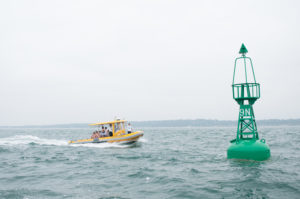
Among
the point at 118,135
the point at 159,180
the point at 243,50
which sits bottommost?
the point at 159,180

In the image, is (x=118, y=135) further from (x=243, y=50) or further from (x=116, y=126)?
(x=243, y=50)

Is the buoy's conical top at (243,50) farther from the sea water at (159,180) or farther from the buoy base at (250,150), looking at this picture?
the sea water at (159,180)

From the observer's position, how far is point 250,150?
547 inches

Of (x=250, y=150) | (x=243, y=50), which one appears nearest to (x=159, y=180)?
(x=250, y=150)

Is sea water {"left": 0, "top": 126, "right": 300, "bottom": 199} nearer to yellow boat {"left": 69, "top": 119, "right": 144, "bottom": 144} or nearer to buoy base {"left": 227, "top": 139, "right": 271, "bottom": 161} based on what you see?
buoy base {"left": 227, "top": 139, "right": 271, "bottom": 161}

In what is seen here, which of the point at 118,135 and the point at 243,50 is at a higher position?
the point at 243,50

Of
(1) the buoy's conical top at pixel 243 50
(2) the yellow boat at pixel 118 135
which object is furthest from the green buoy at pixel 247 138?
(2) the yellow boat at pixel 118 135

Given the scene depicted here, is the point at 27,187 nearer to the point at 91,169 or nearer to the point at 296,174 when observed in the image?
the point at 91,169

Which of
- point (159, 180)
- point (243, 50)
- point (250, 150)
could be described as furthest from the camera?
point (243, 50)

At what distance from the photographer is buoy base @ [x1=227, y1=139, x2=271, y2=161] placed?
13891mm

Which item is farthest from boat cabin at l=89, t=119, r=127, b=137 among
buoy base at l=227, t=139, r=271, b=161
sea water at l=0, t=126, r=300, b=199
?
buoy base at l=227, t=139, r=271, b=161

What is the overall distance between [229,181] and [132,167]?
6.14 metres

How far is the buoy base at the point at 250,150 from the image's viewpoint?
45.6 ft

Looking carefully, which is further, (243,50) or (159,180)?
(243,50)
